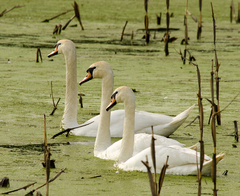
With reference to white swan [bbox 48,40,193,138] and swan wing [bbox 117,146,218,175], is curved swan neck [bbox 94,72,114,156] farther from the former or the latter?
swan wing [bbox 117,146,218,175]

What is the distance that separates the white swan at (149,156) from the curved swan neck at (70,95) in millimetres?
1164

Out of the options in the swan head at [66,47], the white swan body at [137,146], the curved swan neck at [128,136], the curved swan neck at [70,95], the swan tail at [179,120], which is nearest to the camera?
the curved swan neck at [128,136]

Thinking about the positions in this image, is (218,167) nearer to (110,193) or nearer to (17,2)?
(110,193)

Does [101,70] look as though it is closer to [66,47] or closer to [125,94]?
[125,94]

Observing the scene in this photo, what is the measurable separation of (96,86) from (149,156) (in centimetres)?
350

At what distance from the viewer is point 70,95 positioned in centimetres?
534

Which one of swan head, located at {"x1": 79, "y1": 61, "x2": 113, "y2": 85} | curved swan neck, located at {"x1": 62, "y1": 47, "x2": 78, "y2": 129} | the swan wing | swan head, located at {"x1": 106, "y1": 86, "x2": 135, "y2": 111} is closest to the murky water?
the swan wing

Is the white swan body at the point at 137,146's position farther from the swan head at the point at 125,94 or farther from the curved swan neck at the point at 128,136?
the swan head at the point at 125,94

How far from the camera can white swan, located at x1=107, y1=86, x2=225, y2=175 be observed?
3.58 meters

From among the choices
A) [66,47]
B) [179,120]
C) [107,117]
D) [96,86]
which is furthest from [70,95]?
[96,86]

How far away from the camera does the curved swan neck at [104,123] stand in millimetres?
4340

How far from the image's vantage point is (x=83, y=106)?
19.6ft

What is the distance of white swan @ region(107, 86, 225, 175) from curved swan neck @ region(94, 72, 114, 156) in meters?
0.41

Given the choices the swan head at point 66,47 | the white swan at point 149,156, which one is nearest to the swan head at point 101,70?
the white swan at point 149,156
